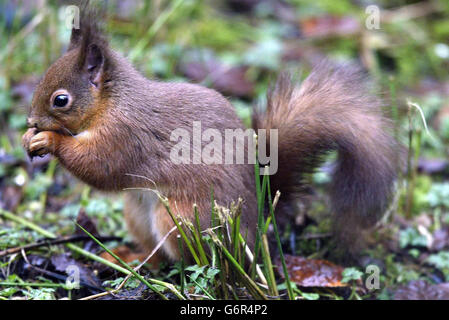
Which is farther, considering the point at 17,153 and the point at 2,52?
the point at 2,52

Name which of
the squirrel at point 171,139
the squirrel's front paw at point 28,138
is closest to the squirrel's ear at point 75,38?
the squirrel at point 171,139

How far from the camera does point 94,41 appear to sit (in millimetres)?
2090

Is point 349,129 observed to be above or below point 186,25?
below

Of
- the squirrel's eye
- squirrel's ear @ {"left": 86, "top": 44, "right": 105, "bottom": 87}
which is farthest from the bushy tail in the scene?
the squirrel's eye

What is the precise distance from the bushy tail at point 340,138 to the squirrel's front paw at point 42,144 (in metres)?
0.84

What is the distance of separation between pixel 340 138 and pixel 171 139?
2.16 feet

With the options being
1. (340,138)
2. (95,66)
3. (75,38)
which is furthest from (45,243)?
(340,138)

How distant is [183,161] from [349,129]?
0.65m

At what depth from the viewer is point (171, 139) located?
82.9 inches

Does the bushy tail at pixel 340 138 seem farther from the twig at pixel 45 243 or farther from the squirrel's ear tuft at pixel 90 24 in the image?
the twig at pixel 45 243

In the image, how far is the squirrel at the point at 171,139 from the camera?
6.79 feet
